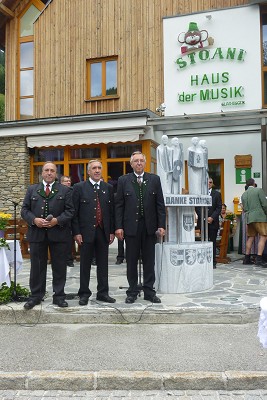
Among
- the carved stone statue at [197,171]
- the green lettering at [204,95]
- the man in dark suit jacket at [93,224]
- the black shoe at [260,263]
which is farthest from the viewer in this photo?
the green lettering at [204,95]

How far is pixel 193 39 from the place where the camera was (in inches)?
497

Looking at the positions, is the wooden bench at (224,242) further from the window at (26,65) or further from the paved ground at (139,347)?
the window at (26,65)

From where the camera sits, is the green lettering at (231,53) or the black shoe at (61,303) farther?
the green lettering at (231,53)

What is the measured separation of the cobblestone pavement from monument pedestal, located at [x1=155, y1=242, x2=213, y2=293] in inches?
110

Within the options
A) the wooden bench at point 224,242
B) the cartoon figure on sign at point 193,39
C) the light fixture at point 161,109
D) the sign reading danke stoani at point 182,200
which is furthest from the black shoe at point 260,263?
the cartoon figure on sign at point 193,39

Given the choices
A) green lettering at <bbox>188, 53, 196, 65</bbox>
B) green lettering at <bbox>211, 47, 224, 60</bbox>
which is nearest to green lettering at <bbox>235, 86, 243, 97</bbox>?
green lettering at <bbox>211, 47, 224, 60</bbox>

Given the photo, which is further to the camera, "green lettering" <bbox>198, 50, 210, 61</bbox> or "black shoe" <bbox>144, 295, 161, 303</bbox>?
"green lettering" <bbox>198, 50, 210, 61</bbox>

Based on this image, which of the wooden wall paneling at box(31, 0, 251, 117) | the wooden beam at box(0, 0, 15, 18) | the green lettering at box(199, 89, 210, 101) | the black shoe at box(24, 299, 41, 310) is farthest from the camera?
the wooden beam at box(0, 0, 15, 18)

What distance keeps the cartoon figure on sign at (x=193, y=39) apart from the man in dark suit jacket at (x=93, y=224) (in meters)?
8.00

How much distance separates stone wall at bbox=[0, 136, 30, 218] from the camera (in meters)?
13.1

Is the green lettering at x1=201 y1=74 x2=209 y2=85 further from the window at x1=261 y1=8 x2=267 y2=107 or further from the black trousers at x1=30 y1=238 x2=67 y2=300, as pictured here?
the black trousers at x1=30 y1=238 x2=67 y2=300

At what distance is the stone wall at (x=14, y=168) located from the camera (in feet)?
43.0

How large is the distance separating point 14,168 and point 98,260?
26.2 ft

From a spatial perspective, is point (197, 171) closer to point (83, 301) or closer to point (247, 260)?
point (83, 301)
